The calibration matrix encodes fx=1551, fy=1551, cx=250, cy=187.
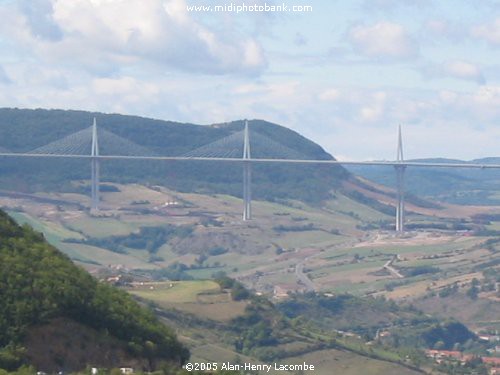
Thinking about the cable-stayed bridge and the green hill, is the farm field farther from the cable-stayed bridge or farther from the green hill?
Result: the green hill

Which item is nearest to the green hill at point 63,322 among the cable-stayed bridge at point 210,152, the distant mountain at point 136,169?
the cable-stayed bridge at point 210,152

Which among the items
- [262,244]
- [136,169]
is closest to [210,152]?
[136,169]

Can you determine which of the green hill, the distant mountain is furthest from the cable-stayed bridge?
the green hill

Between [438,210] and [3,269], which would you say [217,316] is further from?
[438,210]

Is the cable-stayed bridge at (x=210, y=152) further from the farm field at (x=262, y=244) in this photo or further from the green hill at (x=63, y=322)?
the green hill at (x=63, y=322)

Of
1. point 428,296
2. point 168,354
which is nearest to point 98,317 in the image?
point 168,354

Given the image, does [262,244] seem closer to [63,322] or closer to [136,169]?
[136,169]
